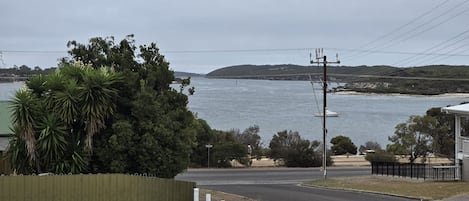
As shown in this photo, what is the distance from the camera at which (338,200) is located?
25.0 m

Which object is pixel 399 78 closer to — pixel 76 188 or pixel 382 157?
pixel 382 157

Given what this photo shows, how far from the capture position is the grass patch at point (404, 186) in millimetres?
25989

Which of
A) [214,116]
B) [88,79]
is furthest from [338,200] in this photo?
[214,116]

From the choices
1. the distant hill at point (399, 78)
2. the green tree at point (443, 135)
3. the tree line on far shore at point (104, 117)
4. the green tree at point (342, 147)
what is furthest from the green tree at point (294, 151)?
the tree line on far shore at point (104, 117)

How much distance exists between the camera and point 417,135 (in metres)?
54.0

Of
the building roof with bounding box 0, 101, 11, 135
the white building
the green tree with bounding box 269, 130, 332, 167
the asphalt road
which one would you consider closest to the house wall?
the white building

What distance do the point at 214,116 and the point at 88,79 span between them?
106m

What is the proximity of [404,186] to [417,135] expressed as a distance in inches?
978

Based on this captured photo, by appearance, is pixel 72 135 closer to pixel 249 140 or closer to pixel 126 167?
pixel 126 167

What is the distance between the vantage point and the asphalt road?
26641mm

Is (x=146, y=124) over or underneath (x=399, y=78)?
underneath

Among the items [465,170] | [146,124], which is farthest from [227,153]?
[146,124]

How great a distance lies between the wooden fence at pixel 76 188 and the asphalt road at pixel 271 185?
44.5ft

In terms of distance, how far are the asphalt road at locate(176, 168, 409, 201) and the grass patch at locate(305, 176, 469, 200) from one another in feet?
3.98
